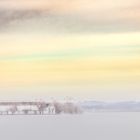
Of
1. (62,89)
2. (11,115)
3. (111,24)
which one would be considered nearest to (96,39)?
(111,24)

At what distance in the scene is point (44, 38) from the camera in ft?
2.69

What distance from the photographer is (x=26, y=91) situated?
789 mm

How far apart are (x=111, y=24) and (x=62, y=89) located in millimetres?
224

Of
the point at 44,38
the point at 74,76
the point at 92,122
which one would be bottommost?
the point at 92,122

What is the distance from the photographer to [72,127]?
80cm

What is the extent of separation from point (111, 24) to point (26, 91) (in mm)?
296

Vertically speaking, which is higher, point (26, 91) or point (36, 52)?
point (36, 52)

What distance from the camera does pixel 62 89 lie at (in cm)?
79

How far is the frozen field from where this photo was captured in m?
0.78

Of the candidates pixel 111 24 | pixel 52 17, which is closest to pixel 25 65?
pixel 52 17

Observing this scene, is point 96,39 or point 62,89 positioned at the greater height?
point 96,39

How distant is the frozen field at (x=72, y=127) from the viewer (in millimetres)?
783

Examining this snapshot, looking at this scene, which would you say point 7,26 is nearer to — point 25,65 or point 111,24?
point 25,65

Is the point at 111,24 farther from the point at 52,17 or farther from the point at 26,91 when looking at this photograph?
the point at 26,91
